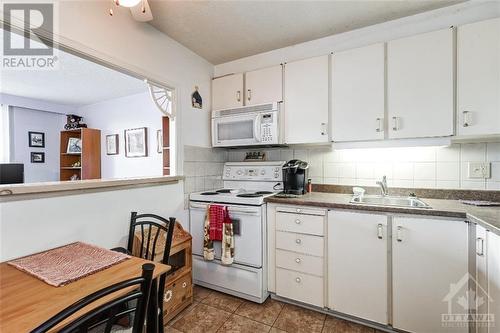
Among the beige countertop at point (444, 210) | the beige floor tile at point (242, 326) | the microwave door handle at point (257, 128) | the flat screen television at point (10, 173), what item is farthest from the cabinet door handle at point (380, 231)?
the flat screen television at point (10, 173)

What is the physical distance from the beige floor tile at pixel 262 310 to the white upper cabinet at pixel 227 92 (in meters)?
1.93

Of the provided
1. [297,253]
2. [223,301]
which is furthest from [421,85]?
[223,301]

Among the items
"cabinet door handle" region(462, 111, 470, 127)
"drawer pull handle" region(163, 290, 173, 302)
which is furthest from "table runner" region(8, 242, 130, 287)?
"cabinet door handle" region(462, 111, 470, 127)

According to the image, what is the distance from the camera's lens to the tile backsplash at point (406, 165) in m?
1.83

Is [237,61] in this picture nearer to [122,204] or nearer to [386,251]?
[122,204]

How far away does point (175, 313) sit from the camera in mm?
1832

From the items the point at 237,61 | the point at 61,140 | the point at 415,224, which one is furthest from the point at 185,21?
the point at 61,140

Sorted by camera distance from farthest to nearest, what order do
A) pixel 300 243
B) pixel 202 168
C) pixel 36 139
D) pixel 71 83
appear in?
pixel 36 139 < pixel 71 83 < pixel 202 168 < pixel 300 243

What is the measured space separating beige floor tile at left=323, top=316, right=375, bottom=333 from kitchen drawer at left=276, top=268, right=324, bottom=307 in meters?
0.13

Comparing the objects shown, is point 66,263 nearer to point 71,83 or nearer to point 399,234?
point 399,234

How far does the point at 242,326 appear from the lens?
1729 mm

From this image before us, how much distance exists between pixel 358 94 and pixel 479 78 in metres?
0.76

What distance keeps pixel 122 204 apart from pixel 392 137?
2.18m

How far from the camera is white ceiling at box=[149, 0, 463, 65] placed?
5.68 feet
